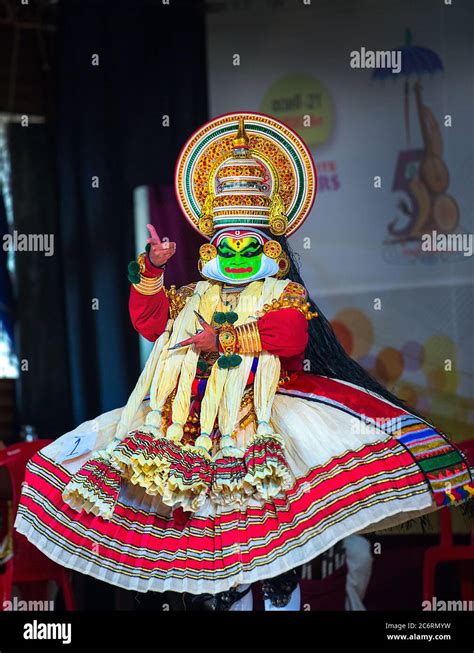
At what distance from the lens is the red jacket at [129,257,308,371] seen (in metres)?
5.02

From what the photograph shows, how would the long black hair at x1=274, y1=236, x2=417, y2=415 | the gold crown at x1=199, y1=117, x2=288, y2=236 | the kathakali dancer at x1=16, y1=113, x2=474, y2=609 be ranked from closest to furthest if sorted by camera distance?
the kathakali dancer at x1=16, y1=113, x2=474, y2=609 < the gold crown at x1=199, y1=117, x2=288, y2=236 < the long black hair at x1=274, y1=236, x2=417, y2=415

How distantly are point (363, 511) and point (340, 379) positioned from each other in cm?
80

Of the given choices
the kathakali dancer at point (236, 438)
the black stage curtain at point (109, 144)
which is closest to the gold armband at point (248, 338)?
the kathakali dancer at point (236, 438)

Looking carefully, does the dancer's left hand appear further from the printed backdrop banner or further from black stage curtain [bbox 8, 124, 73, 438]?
A: black stage curtain [bbox 8, 124, 73, 438]

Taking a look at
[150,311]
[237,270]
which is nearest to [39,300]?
[150,311]

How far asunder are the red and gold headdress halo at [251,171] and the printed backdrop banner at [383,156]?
1894 mm

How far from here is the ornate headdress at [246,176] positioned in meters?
5.19

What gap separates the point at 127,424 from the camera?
16.9ft

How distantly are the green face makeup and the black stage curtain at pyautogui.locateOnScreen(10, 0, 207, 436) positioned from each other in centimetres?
206

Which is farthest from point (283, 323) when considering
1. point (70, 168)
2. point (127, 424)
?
point (70, 168)

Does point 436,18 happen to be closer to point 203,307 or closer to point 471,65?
point 471,65

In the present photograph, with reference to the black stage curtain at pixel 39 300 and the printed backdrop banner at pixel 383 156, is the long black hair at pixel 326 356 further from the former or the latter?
the black stage curtain at pixel 39 300

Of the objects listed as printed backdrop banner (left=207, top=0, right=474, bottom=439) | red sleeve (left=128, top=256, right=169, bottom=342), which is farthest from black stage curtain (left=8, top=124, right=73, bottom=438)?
red sleeve (left=128, top=256, right=169, bottom=342)

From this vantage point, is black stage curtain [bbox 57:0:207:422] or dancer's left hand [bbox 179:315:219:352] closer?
dancer's left hand [bbox 179:315:219:352]
